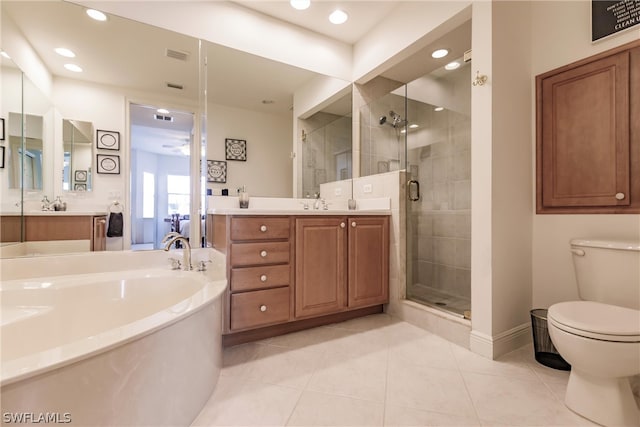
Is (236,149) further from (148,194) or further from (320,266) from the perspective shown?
(320,266)

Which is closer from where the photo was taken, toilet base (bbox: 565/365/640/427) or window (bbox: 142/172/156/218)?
toilet base (bbox: 565/365/640/427)

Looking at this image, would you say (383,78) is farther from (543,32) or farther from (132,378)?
(132,378)

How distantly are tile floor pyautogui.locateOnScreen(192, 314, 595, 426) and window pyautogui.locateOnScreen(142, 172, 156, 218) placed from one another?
3.57 ft

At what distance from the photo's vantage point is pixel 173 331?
107 cm

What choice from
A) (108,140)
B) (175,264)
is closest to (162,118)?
(108,140)

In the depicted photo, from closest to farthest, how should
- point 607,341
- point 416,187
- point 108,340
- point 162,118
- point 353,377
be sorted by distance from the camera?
point 108,340, point 607,341, point 353,377, point 162,118, point 416,187

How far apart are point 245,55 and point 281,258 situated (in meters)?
1.68

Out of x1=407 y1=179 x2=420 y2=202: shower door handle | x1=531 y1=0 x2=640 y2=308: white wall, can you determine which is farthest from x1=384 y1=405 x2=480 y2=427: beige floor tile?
x1=407 y1=179 x2=420 y2=202: shower door handle

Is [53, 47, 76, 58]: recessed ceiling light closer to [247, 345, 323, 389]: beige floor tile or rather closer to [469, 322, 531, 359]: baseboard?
[247, 345, 323, 389]: beige floor tile

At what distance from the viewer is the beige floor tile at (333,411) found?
1.17 m

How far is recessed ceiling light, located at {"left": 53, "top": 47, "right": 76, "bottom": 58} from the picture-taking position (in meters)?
1.77

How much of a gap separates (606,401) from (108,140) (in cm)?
295

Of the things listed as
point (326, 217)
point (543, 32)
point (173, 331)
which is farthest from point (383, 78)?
point (173, 331)

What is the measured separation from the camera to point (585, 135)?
1711mm
